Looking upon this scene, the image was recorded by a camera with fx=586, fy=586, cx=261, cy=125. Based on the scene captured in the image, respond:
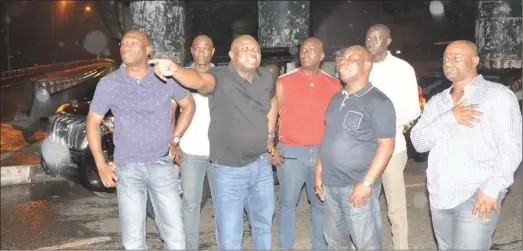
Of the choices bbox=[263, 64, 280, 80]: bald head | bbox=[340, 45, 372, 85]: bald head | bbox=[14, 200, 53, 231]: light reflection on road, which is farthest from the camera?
bbox=[14, 200, 53, 231]: light reflection on road

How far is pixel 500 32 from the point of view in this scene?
1497 centimetres

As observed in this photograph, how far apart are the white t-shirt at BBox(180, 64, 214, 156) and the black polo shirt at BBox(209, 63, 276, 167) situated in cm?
60

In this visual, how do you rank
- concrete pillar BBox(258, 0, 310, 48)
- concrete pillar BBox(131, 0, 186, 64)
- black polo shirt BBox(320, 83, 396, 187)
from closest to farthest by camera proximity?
black polo shirt BBox(320, 83, 396, 187)
concrete pillar BBox(131, 0, 186, 64)
concrete pillar BBox(258, 0, 310, 48)

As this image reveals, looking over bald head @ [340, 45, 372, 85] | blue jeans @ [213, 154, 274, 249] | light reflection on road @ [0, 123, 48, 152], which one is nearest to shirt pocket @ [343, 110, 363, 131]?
bald head @ [340, 45, 372, 85]

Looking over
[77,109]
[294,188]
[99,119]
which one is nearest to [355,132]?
[294,188]

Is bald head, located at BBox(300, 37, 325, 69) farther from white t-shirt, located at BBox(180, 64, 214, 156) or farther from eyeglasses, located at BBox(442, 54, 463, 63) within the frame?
eyeglasses, located at BBox(442, 54, 463, 63)

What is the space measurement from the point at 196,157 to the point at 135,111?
0.96 meters

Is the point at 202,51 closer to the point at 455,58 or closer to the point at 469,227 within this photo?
the point at 455,58

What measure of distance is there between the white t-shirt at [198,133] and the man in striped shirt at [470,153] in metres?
1.95

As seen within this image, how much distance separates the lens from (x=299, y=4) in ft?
43.2

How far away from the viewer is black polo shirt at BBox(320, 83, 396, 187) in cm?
398

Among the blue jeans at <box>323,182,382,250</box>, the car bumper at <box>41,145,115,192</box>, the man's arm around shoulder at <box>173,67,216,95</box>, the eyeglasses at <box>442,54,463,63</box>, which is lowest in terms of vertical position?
the car bumper at <box>41,145,115,192</box>

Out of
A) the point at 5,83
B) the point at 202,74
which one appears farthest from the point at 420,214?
the point at 5,83

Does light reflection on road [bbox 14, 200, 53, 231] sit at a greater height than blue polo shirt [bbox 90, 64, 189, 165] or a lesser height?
lesser
